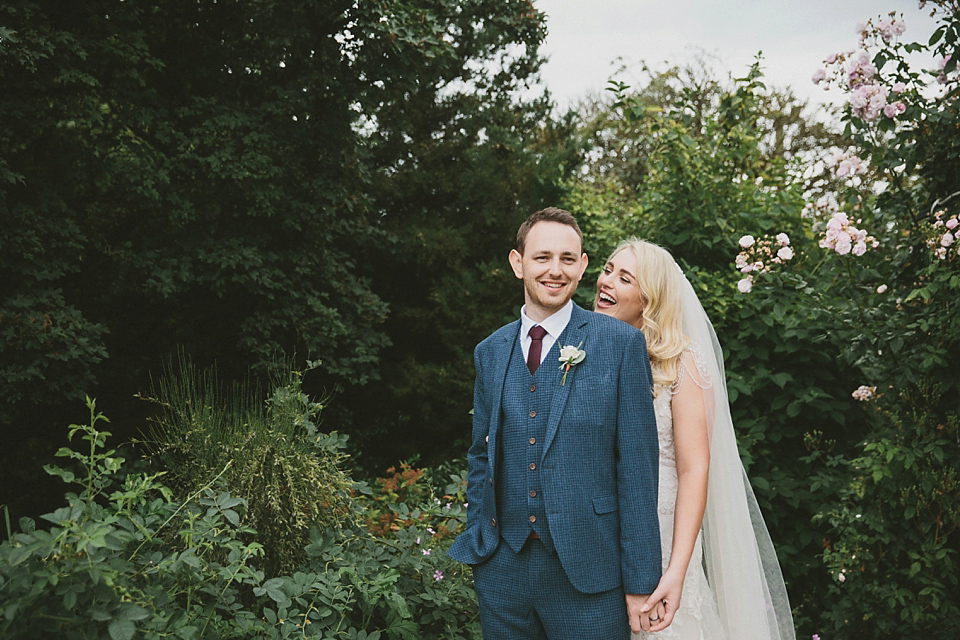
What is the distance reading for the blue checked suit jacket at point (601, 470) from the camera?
5.88ft

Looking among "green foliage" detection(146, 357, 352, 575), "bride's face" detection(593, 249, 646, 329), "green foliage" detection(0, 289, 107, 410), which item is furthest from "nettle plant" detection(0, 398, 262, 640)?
"green foliage" detection(0, 289, 107, 410)

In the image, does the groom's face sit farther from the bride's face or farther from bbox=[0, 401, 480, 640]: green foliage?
bbox=[0, 401, 480, 640]: green foliage

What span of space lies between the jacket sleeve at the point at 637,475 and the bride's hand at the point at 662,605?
29mm

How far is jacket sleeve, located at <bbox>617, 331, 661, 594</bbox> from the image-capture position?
178 centimetres

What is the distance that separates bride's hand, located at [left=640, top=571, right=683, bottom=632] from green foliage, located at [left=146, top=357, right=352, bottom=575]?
1565mm

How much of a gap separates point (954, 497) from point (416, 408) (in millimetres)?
5495

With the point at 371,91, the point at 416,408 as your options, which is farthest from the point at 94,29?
the point at 416,408

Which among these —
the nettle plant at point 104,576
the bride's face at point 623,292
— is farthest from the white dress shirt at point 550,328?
the nettle plant at point 104,576

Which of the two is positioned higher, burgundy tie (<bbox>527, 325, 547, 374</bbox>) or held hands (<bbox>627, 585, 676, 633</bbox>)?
burgundy tie (<bbox>527, 325, 547, 374</bbox>)

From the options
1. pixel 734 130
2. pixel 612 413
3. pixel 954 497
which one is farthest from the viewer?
pixel 734 130

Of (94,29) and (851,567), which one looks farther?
(94,29)

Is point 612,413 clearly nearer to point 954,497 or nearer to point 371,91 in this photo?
point 954,497

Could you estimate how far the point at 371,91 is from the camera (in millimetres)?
6238

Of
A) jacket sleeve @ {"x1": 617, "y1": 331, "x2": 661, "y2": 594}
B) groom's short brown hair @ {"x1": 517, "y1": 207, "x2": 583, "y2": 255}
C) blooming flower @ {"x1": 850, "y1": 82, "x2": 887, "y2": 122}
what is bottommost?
jacket sleeve @ {"x1": 617, "y1": 331, "x2": 661, "y2": 594}
